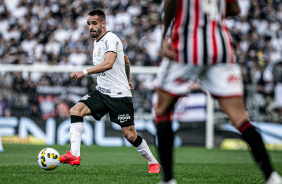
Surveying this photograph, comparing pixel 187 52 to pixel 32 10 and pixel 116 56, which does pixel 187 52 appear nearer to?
pixel 116 56

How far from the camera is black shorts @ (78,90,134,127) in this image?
7.45 metres

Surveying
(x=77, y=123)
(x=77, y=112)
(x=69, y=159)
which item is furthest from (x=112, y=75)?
(x=69, y=159)

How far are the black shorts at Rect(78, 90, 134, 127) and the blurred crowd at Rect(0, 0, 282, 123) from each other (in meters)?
7.57

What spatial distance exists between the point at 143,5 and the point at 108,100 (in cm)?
1310

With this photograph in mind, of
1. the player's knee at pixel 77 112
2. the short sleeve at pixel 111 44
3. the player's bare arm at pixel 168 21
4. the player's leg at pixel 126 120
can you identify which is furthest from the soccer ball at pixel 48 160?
the player's bare arm at pixel 168 21

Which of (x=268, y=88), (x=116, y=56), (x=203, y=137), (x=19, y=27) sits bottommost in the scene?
(x=203, y=137)

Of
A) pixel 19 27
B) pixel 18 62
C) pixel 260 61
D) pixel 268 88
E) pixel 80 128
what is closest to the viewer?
pixel 80 128

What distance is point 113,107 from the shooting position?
295 inches

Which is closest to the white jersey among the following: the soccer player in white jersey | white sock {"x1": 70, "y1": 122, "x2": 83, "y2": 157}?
the soccer player in white jersey

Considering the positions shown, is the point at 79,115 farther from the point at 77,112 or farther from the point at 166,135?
the point at 166,135

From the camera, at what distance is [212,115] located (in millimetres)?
15422

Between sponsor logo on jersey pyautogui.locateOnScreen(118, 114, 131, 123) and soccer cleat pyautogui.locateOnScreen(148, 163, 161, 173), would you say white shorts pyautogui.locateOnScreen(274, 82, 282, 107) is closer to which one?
soccer cleat pyautogui.locateOnScreen(148, 163, 161, 173)

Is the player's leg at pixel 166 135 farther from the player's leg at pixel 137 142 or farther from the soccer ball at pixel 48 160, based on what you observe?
the player's leg at pixel 137 142

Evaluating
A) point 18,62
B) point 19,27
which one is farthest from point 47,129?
point 19,27
